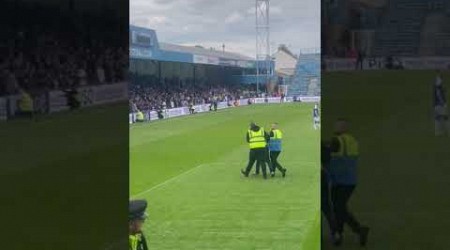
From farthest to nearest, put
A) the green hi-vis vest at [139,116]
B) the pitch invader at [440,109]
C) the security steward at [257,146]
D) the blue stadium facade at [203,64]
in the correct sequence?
the blue stadium facade at [203,64] < the green hi-vis vest at [139,116] < the security steward at [257,146] < the pitch invader at [440,109]

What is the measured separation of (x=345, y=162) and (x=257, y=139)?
20.7ft

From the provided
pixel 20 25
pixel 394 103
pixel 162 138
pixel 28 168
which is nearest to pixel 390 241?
pixel 394 103

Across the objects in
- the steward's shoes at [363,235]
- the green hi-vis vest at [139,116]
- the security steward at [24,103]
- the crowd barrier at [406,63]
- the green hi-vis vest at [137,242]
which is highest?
the crowd barrier at [406,63]

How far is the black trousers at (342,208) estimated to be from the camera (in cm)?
467

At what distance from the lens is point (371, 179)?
15.5ft

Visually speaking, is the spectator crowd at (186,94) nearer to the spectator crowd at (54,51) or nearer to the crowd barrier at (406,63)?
the spectator crowd at (54,51)

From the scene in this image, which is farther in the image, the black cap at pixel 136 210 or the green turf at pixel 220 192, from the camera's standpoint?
the green turf at pixel 220 192

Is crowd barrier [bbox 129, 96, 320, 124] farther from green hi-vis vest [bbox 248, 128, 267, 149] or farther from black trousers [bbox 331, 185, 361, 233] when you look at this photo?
black trousers [bbox 331, 185, 361, 233]

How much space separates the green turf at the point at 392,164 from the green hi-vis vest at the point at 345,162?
0.20 feet

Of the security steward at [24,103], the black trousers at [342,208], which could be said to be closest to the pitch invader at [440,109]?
the black trousers at [342,208]

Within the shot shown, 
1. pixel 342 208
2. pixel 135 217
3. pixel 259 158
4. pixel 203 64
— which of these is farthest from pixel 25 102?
pixel 203 64

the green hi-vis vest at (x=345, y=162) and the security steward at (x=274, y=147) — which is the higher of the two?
A: the green hi-vis vest at (x=345, y=162)

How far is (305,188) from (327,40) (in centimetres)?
555

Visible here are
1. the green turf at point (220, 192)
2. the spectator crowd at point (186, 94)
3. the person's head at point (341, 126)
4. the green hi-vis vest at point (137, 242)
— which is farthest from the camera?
the spectator crowd at point (186, 94)
